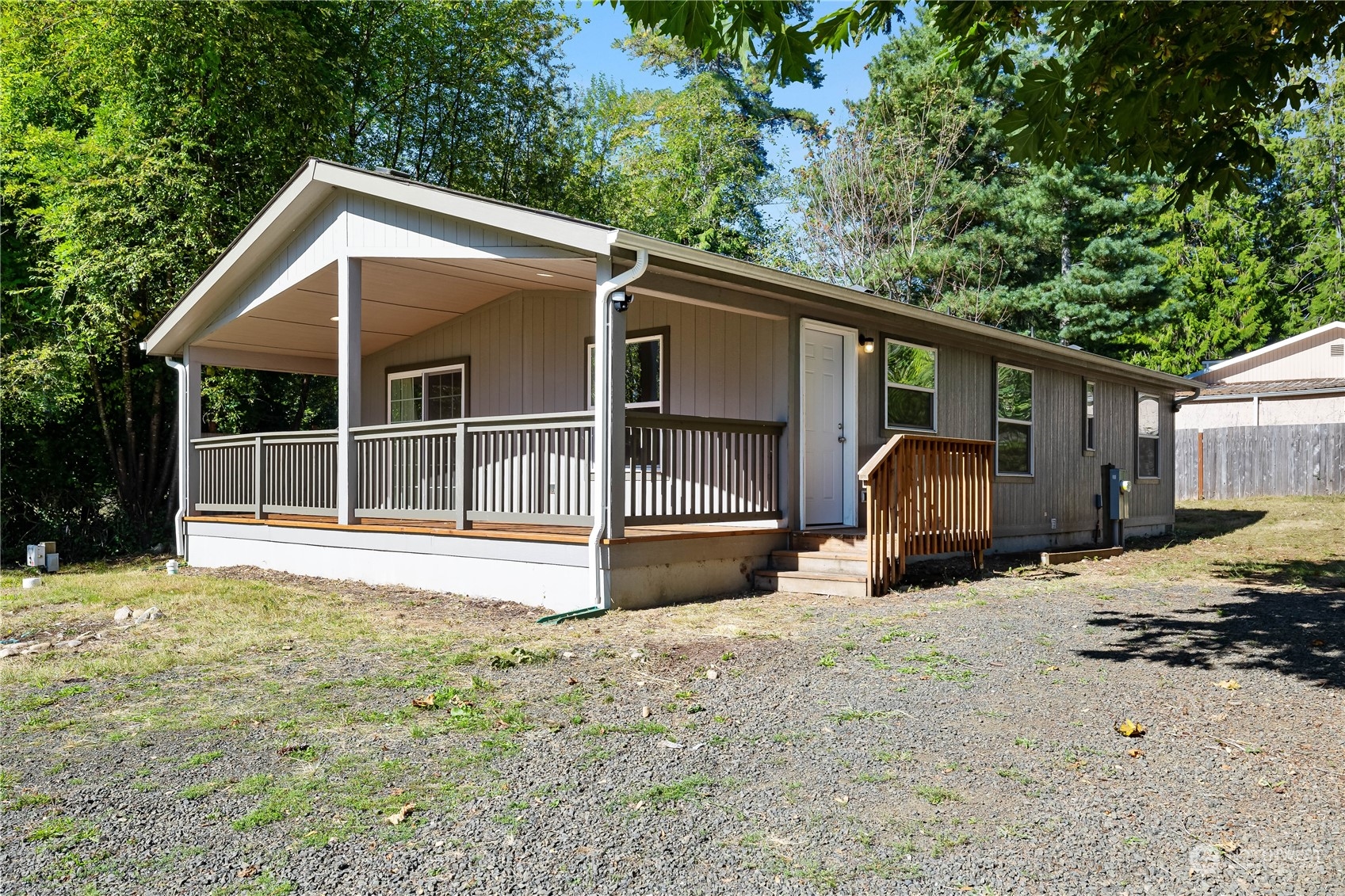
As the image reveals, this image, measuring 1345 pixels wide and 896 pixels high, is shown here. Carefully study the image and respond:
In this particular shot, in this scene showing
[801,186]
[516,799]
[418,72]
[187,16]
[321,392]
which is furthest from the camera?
[801,186]

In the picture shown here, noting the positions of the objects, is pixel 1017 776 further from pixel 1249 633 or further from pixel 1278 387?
pixel 1278 387

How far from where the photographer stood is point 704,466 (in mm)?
8430

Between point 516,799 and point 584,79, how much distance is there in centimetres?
2928

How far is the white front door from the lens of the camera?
9.66 metres

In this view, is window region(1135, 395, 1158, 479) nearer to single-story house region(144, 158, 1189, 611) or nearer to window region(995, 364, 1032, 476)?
single-story house region(144, 158, 1189, 611)

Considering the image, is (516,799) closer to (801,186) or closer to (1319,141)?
(801,186)

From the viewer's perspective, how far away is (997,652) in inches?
227

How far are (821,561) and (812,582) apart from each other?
268mm

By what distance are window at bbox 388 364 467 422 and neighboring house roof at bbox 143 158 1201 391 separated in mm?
2463

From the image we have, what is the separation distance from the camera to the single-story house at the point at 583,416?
25.9 ft

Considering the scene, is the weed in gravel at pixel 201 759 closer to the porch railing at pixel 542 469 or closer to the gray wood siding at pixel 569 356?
the porch railing at pixel 542 469

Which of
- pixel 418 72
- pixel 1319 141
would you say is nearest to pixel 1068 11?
pixel 418 72

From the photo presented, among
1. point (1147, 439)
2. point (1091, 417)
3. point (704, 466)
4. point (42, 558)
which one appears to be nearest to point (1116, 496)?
point (1091, 417)

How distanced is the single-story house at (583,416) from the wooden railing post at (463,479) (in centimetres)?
2
